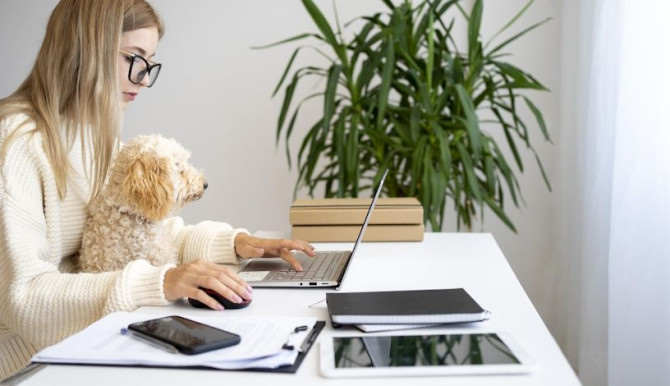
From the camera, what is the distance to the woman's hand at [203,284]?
1163 mm

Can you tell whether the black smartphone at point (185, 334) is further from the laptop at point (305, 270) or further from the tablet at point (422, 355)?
the laptop at point (305, 270)

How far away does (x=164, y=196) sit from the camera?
1.46 metres

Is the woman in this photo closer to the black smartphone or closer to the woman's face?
the woman's face

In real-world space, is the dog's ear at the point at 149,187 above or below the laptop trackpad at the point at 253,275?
above

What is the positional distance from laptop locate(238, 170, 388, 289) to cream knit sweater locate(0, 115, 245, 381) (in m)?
0.22

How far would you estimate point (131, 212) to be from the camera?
146 centimetres

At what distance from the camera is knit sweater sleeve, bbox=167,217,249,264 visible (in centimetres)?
160

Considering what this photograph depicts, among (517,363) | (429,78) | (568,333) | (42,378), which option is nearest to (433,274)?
(517,363)

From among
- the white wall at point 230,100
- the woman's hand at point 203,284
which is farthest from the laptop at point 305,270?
the white wall at point 230,100

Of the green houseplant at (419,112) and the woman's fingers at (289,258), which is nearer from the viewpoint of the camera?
the woman's fingers at (289,258)

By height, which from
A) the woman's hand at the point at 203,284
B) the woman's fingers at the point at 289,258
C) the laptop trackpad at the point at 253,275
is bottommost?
the laptop trackpad at the point at 253,275

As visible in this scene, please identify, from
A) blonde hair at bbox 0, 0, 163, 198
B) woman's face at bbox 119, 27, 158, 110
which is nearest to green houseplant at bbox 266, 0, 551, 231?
woman's face at bbox 119, 27, 158, 110

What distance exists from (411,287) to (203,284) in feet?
1.25

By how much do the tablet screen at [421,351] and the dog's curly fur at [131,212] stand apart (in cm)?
62
